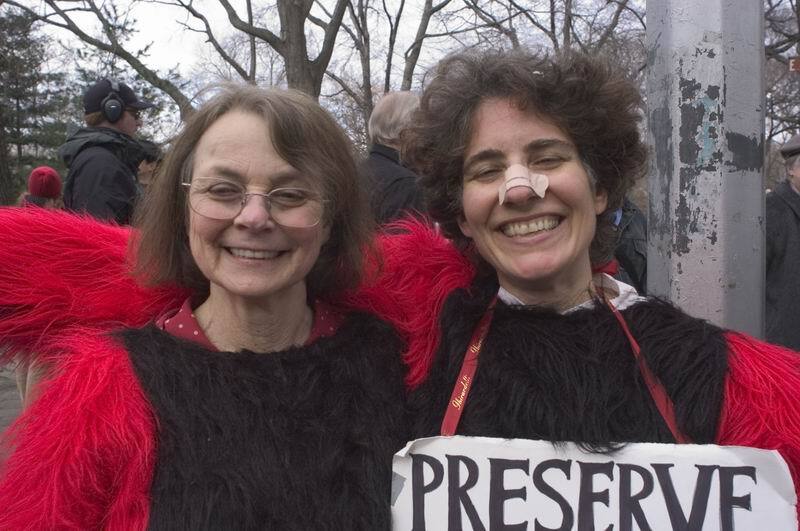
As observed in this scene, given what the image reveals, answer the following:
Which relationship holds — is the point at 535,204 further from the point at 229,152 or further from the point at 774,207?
the point at 774,207

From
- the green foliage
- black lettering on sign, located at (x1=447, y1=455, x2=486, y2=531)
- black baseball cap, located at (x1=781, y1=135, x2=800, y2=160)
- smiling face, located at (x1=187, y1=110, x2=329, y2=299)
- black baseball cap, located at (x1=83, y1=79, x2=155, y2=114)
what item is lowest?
black lettering on sign, located at (x1=447, y1=455, x2=486, y2=531)

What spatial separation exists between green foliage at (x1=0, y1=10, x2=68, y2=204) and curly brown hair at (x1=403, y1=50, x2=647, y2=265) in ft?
74.1

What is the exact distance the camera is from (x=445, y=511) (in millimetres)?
1587

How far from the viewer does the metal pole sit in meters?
2.01

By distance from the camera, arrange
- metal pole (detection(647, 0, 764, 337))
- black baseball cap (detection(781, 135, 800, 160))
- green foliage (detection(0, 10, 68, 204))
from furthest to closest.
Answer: green foliage (detection(0, 10, 68, 204)) → black baseball cap (detection(781, 135, 800, 160)) → metal pole (detection(647, 0, 764, 337))

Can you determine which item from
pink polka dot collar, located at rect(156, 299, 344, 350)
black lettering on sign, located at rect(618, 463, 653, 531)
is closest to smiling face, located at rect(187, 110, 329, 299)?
pink polka dot collar, located at rect(156, 299, 344, 350)

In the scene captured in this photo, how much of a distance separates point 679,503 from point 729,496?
0.10 metres

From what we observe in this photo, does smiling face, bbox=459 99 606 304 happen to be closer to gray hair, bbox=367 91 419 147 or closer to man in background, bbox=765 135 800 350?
gray hair, bbox=367 91 419 147

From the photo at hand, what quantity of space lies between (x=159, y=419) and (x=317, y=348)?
15.4 inches

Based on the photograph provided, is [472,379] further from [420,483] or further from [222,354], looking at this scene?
[222,354]

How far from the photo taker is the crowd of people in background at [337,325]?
4.99 ft

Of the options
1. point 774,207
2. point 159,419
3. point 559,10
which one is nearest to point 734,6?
point 159,419

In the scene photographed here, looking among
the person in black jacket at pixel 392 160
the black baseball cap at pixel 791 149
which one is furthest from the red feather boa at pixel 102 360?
the black baseball cap at pixel 791 149

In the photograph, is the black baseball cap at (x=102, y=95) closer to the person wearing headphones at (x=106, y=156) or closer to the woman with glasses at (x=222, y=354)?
the person wearing headphones at (x=106, y=156)
